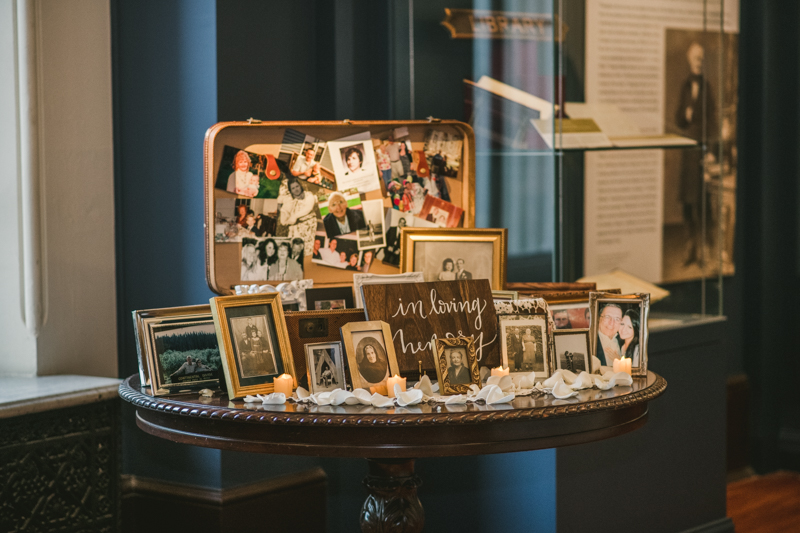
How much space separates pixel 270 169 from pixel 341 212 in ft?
0.65

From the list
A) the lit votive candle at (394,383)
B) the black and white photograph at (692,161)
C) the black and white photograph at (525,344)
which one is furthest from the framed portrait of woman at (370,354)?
the black and white photograph at (692,161)

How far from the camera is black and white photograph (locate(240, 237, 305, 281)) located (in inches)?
77.4

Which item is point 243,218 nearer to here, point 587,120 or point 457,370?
point 457,370

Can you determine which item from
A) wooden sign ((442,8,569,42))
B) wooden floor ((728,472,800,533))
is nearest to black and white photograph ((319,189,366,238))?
wooden sign ((442,8,569,42))

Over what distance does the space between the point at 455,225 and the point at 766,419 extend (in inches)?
101

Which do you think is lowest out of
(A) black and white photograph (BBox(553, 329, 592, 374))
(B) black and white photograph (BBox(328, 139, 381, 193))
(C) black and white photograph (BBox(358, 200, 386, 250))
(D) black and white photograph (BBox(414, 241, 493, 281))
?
(A) black and white photograph (BBox(553, 329, 592, 374))

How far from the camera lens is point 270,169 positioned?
1983 mm

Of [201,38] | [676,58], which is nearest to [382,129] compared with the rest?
[201,38]

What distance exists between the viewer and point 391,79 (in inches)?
Answer: 107

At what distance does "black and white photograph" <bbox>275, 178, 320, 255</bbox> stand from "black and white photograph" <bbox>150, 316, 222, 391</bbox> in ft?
1.22

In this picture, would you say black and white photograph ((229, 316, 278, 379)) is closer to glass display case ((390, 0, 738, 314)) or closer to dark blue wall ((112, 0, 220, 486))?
dark blue wall ((112, 0, 220, 486))

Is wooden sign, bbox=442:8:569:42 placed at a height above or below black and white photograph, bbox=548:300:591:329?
above

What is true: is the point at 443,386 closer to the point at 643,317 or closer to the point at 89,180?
the point at 643,317

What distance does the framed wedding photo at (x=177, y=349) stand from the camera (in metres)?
1.66
